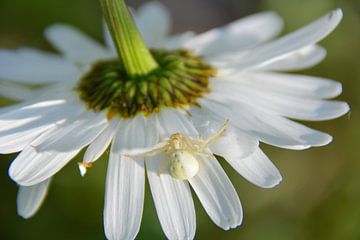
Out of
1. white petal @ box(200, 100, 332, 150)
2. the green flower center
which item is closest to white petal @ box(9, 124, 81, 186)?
the green flower center

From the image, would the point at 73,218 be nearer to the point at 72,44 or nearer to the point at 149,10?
the point at 72,44

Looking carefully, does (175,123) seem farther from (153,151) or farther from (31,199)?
(31,199)

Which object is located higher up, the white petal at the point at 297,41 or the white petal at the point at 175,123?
the white petal at the point at 297,41

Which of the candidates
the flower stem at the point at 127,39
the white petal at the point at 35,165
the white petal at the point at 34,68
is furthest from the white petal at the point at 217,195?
the white petal at the point at 34,68

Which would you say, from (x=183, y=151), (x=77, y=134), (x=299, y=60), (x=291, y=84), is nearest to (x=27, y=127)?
(x=77, y=134)

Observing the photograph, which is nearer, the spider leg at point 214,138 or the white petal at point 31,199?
the spider leg at point 214,138

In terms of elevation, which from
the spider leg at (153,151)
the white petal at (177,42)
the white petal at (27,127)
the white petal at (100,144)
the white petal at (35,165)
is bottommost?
the spider leg at (153,151)

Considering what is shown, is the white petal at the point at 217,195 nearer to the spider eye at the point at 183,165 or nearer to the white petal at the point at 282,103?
the spider eye at the point at 183,165
